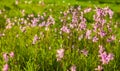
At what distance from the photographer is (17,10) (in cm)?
1355

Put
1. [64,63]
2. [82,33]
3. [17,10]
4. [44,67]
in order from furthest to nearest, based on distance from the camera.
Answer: [17,10] → [82,33] → [44,67] → [64,63]

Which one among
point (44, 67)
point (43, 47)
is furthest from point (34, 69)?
point (43, 47)

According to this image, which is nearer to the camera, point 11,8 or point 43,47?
point 43,47

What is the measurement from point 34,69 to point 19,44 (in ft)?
5.20

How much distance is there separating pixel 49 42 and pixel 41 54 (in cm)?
77

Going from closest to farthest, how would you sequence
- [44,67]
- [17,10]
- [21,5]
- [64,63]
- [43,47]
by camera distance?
[64,63], [44,67], [43,47], [17,10], [21,5]

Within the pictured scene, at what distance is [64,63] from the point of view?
506 cm

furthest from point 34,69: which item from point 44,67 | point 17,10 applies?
point 17,10

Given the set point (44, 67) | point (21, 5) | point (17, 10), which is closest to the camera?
point (44, 67)

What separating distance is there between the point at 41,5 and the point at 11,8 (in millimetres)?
1674

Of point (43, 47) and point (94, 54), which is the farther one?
point (43, 47)

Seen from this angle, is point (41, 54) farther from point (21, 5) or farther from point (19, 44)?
point (21, 5)

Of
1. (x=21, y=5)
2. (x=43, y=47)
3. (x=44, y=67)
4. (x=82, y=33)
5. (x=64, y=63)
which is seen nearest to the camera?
(x=64, y=63)

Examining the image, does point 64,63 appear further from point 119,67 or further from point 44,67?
point 119,67
